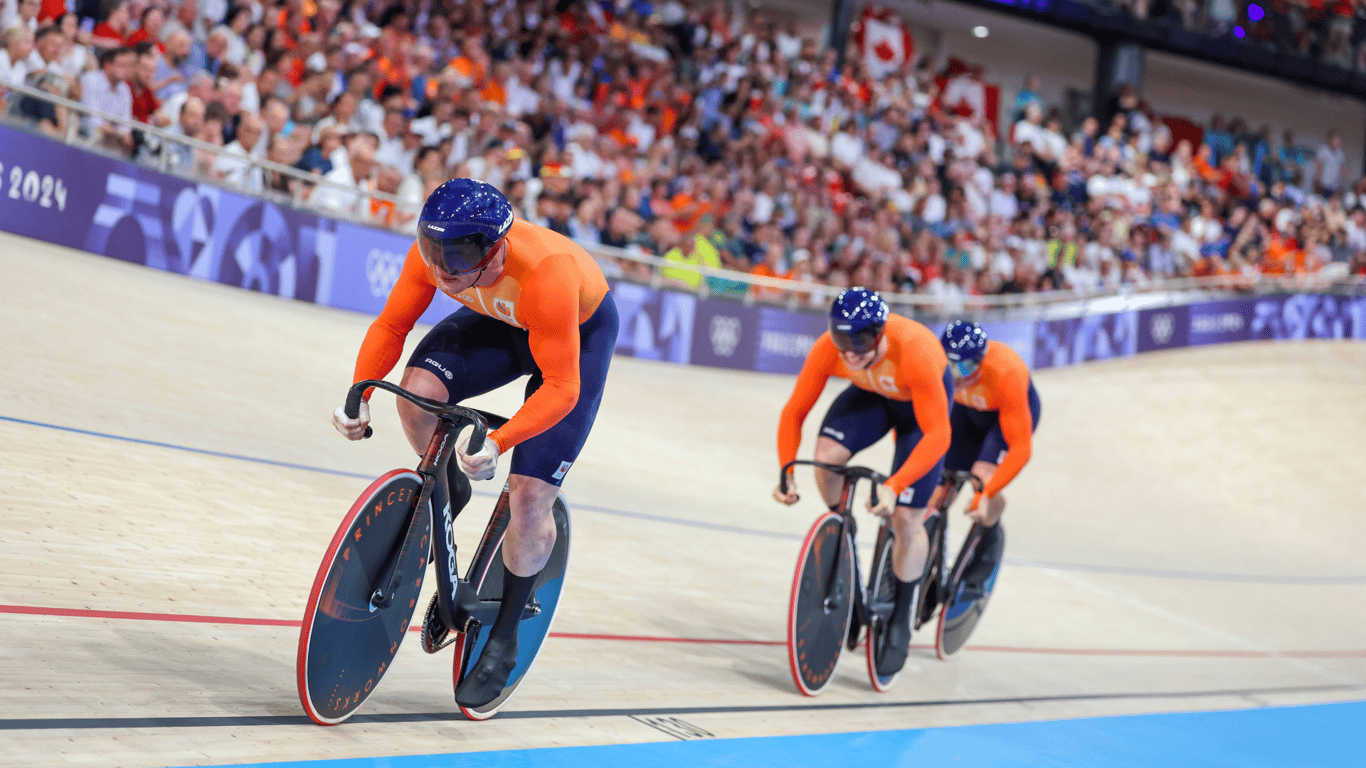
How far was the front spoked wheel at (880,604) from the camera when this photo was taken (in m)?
4.23

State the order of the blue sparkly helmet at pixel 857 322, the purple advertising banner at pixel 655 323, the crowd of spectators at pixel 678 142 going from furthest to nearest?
the purple advertising banner at pixel 655 323 → the crowd of spectators at pixel 678 142 → the blue sparkly helmet at pixel 857 322

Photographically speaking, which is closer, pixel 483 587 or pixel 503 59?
pixel 483 587

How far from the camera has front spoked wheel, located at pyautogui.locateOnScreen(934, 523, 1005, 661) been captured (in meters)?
4.96

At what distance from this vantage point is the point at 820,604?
396cm

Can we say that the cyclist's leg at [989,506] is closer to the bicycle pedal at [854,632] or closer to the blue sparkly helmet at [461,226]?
the bicycle pedal at [854,632]

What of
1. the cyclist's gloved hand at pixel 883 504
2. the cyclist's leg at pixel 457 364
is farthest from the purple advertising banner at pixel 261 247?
the cyclist's leg at pixel 457 364

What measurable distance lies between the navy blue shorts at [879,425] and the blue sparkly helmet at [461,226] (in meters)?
2.01

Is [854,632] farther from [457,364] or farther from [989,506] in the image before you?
[457,364]

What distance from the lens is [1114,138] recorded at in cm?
1731

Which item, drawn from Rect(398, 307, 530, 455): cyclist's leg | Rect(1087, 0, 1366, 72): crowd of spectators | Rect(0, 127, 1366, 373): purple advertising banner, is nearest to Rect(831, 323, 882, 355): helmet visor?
Rect(398, 307, 530, 455): cyclist's leg

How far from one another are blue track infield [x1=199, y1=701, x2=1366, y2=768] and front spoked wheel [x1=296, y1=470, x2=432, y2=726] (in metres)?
0.18

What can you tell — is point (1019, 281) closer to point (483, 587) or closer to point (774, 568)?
point (774, 568)

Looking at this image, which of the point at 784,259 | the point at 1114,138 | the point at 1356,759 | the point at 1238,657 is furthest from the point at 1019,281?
the point at 1356,759

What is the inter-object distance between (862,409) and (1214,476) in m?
7.65
